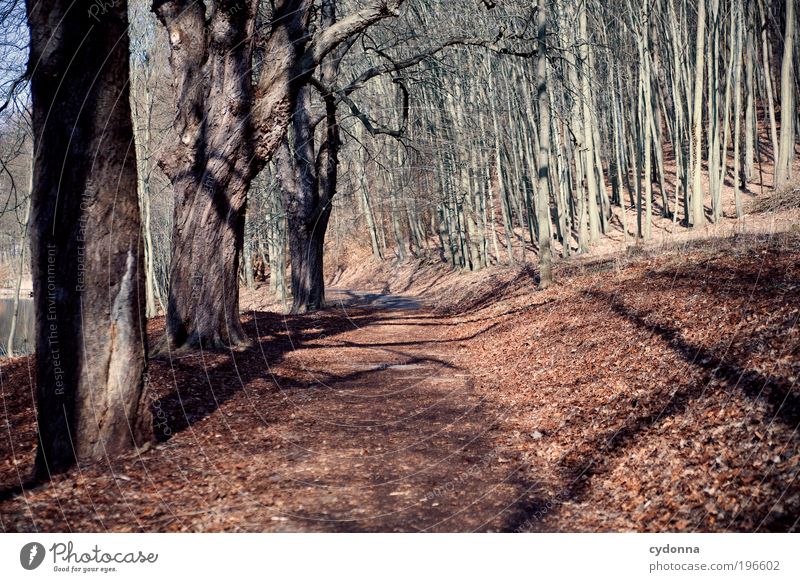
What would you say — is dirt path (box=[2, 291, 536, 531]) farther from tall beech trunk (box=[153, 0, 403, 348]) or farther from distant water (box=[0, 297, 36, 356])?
distant water (box=[0, 297, 36, 356])

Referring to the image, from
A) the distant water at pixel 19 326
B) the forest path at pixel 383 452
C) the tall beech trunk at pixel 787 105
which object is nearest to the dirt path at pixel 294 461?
the forest path at pixel 383 452

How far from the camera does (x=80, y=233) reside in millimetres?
5328

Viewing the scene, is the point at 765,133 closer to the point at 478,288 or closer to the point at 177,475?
the point at 478,288

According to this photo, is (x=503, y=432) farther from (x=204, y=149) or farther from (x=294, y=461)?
(x=204, y=149)

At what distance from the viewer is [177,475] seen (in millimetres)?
5375

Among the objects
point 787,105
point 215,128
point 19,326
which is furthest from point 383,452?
point 19,326

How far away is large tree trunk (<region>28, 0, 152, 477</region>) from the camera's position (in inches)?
206

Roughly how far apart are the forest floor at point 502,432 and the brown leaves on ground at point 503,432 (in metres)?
0.02

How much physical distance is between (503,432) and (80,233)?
4.62 meters

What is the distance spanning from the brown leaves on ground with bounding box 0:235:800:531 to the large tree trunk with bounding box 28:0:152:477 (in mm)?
515

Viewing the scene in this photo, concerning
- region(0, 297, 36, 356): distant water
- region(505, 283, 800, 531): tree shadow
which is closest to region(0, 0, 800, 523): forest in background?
region(0, 297, 36, 356): distant water

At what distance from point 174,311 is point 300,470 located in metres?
5.07

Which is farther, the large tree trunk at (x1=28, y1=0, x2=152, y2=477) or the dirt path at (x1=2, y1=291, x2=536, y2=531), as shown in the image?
the large tree trunk at (x1=28, y1=0, x2=152, y2=477)

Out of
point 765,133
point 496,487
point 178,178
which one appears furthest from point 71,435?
point 765,133
